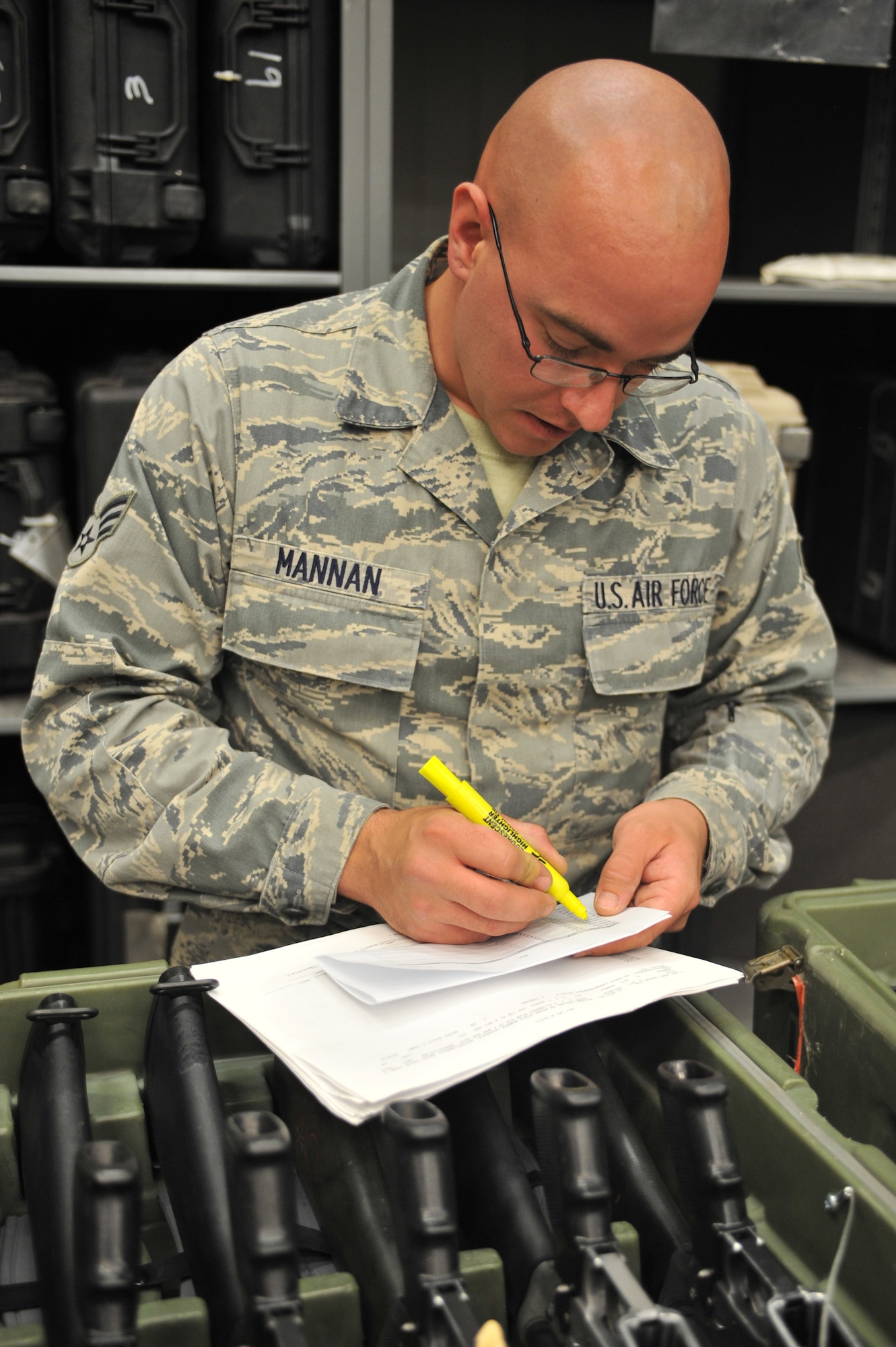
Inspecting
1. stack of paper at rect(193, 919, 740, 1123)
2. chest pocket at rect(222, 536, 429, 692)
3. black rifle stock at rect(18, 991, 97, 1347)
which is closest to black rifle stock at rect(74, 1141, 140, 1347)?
black rifle stock at rect(18, 991, 97, 1347)

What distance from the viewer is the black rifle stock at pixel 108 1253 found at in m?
0.48

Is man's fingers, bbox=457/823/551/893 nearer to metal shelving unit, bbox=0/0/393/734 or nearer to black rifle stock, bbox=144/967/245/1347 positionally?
black rifle stock, bbox=144/967/245/1347

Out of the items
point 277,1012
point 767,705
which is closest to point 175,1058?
point 277,1012

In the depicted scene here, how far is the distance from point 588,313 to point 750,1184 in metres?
0.61

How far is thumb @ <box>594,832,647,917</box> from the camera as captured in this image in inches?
35.7

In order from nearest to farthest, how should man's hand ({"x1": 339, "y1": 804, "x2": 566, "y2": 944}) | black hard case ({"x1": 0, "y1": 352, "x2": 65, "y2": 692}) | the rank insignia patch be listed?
1. man's hand ({"x1": 339, "y1": 804, "x2": 566, "y2": 944})
2. the rank insignia patch
3. black hard case ({"x1": 0, "y1": 352, "x2": 65, "y2": 692})

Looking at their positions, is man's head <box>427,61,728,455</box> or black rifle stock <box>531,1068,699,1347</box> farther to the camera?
man's head <box>427,61,728,455</box>

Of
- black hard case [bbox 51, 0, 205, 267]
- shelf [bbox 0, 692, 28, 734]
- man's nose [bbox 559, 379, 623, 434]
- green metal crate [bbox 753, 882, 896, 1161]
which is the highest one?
black hard case [bbox 51, 0, 205, 267]

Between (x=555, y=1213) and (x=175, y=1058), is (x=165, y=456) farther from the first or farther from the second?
(x=555, y=1213)

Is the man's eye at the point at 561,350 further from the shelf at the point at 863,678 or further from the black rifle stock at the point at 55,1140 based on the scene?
the shelf at the point at 863,678

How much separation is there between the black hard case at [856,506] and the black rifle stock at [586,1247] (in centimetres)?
155

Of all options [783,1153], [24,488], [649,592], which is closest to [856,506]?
[649,592]

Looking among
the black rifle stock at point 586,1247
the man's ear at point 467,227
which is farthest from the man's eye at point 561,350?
the black rifle stock at point 586,1247

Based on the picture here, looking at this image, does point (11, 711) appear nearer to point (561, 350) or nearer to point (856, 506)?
point (561, 350)
